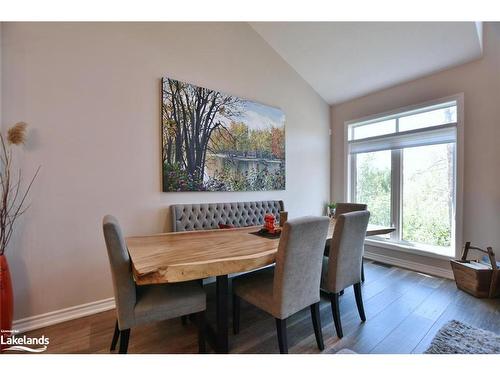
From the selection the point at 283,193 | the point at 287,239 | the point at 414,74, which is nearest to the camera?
the point at 287,239

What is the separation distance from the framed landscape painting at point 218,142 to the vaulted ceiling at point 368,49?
0.99 m

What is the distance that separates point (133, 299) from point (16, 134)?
5.14 feet

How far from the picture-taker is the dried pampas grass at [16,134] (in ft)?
5.73

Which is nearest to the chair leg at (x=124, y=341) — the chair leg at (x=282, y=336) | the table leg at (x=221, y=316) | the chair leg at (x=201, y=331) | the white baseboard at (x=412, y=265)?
the chair leg at (x=201, y=331)

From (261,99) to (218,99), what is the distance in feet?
2.63

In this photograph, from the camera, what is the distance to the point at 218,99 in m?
3.04

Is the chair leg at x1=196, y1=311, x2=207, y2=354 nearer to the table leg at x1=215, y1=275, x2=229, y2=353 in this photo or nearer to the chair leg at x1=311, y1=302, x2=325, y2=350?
the table leg at x1=215, y1=275, x2=229, y2=353

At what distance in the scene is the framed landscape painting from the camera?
271 centimetres

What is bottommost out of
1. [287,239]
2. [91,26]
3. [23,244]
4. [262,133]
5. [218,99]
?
[23,244]

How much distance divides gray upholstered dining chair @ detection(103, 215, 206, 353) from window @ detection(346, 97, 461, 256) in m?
3.38

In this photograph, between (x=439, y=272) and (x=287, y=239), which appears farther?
(x=439, y=272)
